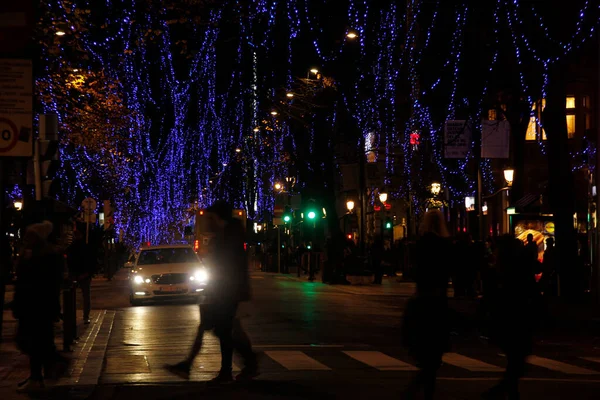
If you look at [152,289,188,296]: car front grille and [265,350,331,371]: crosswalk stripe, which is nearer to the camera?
[265,350,331,371]: crosswalk stripe

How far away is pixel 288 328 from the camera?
61.5 ft

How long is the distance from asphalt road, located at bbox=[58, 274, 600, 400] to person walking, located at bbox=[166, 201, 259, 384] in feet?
1.16

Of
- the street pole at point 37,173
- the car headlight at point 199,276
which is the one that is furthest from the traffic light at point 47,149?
the car headlight at point 199,276

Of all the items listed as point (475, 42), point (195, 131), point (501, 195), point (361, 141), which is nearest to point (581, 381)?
point (475, 42)

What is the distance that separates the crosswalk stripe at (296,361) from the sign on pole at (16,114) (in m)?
5.22

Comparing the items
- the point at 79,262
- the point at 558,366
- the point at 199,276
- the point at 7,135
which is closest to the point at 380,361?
the point at 558,366

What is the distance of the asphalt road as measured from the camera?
1080cm

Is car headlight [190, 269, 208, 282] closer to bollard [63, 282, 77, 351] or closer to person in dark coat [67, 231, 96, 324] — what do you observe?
person in dark coat [67, 231, 96, 324]

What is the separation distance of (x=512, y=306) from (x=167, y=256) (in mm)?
18113

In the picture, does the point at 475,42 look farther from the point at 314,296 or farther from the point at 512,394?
the point at 512,394

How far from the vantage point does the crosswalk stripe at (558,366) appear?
13188 mm

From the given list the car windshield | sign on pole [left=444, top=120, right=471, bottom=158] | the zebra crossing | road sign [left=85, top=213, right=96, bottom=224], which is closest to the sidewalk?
the zebra crossing

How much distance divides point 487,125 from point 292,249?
1313 inches

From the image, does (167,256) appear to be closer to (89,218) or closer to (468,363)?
(89,218)
